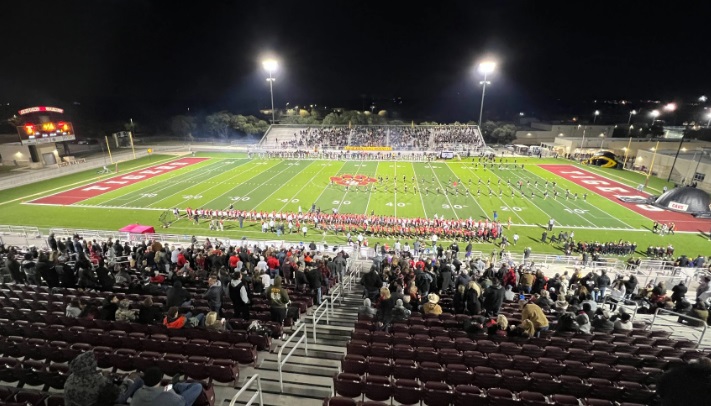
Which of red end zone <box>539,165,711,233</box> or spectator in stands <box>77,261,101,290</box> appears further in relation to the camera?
red end zone <box>539,165,711,233</box>

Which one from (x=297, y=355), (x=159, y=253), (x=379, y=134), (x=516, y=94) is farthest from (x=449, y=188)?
(x=516, y=94)

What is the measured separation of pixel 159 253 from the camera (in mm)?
12930

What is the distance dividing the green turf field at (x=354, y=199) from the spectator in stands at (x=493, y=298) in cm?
1591

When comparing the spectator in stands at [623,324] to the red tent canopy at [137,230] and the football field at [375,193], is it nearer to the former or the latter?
the football field at [375,193]

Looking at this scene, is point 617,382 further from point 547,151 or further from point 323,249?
point 547,151

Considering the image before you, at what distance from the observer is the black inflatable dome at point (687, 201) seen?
98.8ft

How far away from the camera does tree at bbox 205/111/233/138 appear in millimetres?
88750

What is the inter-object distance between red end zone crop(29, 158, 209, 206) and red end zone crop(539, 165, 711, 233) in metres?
51.1

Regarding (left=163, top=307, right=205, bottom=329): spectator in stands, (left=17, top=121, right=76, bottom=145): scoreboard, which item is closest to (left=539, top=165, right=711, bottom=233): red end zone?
(left=163, top=307, right=205, bottom=329): spectator in stands

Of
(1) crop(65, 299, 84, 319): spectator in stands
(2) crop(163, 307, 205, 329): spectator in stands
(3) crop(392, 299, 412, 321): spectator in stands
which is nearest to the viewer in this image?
(2) crop(163, 307, 205, 329): spectator in stands

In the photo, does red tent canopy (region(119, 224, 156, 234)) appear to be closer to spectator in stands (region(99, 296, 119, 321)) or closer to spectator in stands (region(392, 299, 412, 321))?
spectator in stands (region(99, 296, 119, 321))

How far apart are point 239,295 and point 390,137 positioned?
6961 cm

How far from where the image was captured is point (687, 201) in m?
30.5

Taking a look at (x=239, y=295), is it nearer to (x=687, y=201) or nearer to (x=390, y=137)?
(x=687, y=201)
